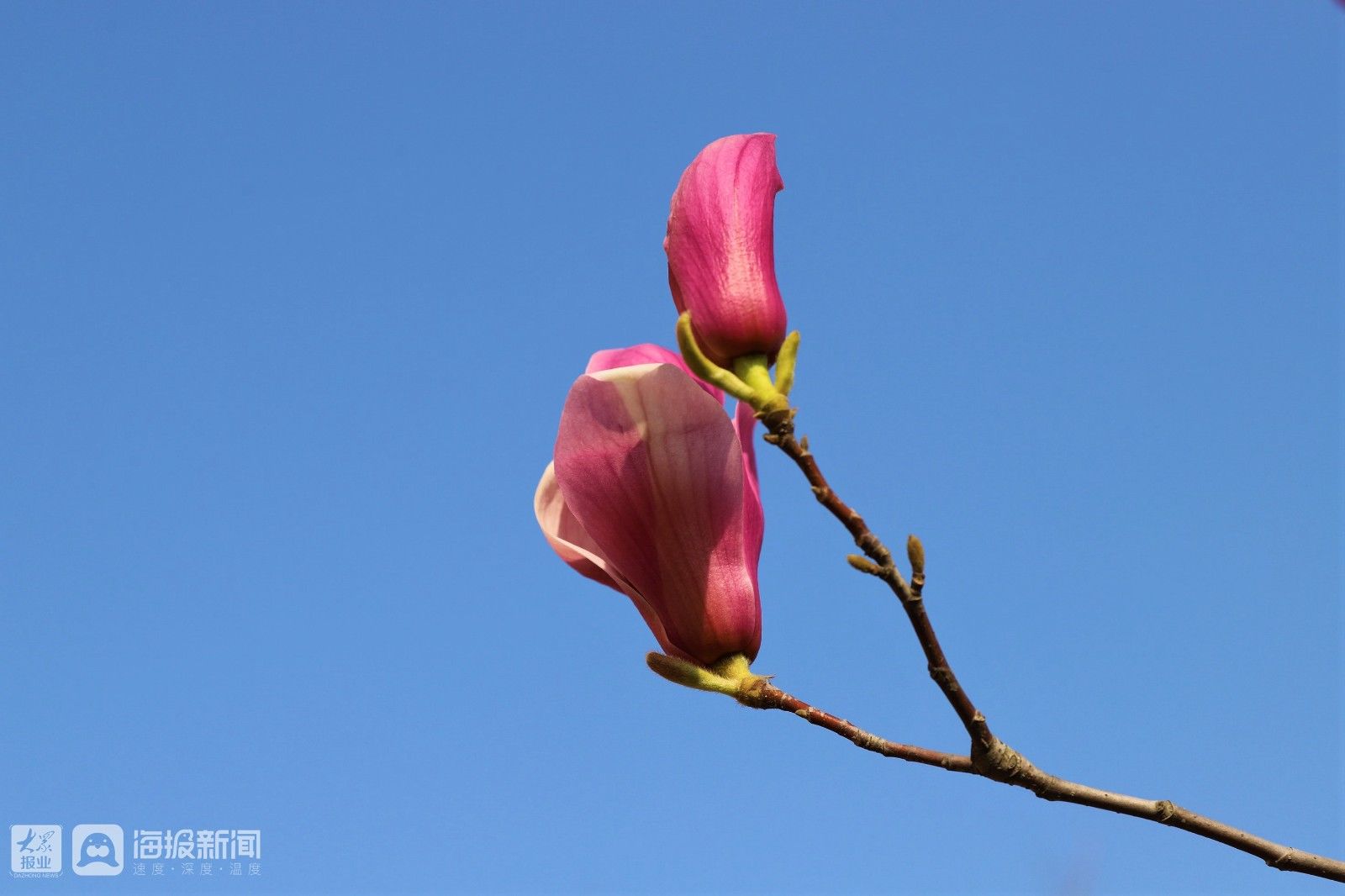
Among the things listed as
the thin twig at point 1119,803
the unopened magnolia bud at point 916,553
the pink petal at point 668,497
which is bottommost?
the thin twig at point 1119,803

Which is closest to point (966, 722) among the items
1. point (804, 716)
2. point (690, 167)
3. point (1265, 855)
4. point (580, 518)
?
point (804, 716)

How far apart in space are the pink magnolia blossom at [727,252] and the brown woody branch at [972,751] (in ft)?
0.31

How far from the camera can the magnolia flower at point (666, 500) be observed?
123 cm

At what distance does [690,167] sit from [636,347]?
22 centimetres

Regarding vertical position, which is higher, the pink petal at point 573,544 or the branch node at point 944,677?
the pink petal at point 573,544

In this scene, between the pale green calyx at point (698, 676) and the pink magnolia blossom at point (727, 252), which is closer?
the pink magnolia blossom at point (727, 252)

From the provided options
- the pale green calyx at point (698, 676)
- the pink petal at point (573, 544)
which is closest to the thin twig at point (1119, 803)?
the pale green calyx at point (698, 676)

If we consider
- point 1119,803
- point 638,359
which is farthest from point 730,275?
point 1119,803

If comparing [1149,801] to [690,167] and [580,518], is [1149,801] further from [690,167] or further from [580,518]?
[690,167]

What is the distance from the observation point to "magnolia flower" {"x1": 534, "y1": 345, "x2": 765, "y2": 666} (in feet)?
4.04

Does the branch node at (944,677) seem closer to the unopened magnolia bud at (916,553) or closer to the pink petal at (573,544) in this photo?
the unopened magnolia bud at (916,553)

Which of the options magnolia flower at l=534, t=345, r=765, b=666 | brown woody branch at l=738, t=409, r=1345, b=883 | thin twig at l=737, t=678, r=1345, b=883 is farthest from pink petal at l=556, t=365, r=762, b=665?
thin twig at l=737, t=678, r=1345, b=883

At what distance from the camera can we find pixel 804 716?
1269 millimetres

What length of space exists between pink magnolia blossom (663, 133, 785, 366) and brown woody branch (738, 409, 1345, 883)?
0.09 metres
